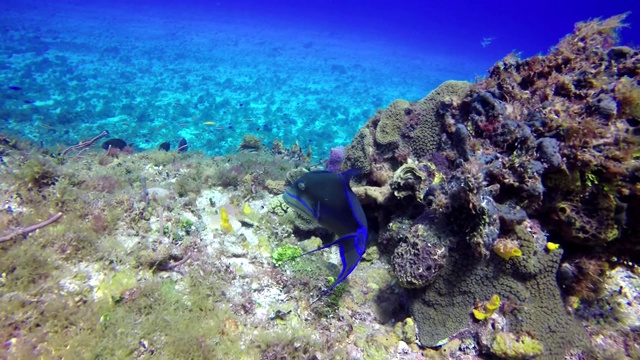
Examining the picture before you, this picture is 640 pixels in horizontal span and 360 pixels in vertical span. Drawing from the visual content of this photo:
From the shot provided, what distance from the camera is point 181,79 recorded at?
22.6 m

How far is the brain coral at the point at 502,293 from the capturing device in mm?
3051

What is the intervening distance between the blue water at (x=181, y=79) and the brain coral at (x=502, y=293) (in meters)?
3.48

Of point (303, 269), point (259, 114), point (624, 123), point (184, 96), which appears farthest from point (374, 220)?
point (184, 96)

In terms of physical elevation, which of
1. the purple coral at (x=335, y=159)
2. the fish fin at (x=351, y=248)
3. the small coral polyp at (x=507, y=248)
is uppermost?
the fish fin at (x=351, y=248)

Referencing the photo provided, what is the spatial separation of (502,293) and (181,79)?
2506 centimetres

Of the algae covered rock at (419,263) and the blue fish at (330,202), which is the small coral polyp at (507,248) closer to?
the algae covered rock at (419,263)

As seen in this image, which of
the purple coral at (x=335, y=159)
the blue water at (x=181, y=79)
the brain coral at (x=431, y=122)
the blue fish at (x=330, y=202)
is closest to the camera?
the blue fish at (x=330, y=202)

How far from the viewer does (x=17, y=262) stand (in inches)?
105

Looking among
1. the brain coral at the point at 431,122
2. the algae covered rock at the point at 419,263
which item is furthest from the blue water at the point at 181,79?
the algae covered rock at the point at 419,263

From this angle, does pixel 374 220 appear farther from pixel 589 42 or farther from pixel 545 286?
pixel 589 42

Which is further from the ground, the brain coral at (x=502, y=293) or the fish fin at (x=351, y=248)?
the fish fin at (x=351, y=248)

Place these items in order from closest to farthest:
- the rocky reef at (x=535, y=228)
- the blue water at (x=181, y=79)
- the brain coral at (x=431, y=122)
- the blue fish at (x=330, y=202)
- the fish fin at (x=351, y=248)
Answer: the fish fin at (x=351, y=248), the blue fish at (x=330, y=202), the rocky reef at (x=535, y=228), the brain coral at (x=431, y=122), the blue water at (x=181, y=79)

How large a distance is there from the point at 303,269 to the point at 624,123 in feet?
13.7

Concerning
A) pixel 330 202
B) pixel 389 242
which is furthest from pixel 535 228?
pixel 330 202
